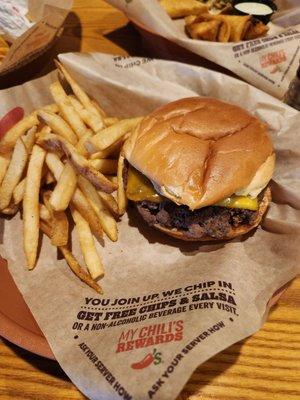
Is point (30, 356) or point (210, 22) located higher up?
point (210, 22)

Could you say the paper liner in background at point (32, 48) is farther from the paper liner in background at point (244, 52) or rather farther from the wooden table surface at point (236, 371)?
the wooden table surface at point (236, 371)

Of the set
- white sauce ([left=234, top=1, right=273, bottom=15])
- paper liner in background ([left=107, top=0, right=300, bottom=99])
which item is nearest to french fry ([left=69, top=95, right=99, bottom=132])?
paper liner in background ([left=107, top=0, right=300, bottom=99])

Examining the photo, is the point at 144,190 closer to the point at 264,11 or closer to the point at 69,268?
the point at 69,268

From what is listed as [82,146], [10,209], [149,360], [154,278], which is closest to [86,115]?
[82,146]

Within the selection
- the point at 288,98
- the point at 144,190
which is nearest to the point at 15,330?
the point at 144,190

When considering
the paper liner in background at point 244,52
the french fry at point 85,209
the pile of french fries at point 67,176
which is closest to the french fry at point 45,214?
the pile of french fries at point 67,176

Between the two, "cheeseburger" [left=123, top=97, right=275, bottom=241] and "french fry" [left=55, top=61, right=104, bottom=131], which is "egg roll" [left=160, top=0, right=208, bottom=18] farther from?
"cheeseburger" [left=123, top=97, right=275, bottom=241]
